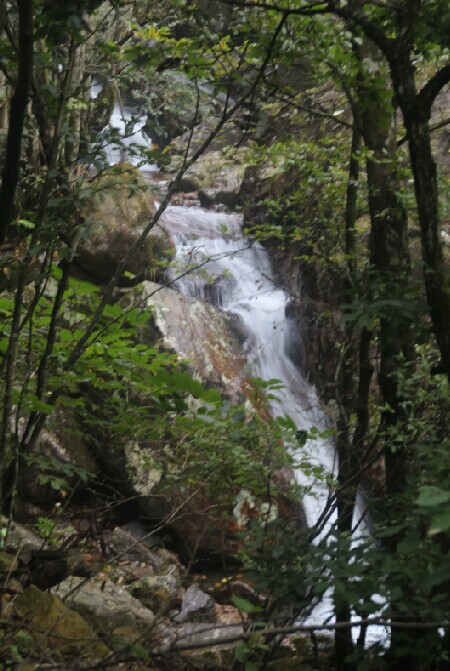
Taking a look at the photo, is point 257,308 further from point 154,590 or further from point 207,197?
point 207,197

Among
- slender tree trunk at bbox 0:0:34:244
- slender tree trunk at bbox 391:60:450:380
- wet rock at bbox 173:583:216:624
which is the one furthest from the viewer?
wet rock at bbox 173:583:216:624

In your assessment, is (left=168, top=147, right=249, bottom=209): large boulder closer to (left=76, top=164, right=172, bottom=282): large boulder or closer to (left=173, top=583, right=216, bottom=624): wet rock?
(left=76, top=164, right=172, bottom=282): large boulder

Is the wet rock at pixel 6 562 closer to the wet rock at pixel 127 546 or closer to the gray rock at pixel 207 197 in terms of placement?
the wet rock at pixel 127 546

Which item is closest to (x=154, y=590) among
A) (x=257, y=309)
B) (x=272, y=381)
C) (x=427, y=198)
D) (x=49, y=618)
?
(x=49, y=618)

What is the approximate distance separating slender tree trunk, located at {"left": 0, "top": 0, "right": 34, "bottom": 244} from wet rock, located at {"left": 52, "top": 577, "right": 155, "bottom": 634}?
3.43 meters

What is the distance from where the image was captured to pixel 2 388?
11.4ft

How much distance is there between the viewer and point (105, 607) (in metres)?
5.04

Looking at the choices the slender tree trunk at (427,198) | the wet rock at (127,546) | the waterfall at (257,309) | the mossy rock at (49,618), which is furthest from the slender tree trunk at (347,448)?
the waterfall at (257,309)

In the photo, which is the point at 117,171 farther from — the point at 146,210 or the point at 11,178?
the point at 146,210

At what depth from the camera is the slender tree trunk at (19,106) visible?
77.5 inches

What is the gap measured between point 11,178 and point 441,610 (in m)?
1.88

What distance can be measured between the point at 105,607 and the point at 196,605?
1.64 m

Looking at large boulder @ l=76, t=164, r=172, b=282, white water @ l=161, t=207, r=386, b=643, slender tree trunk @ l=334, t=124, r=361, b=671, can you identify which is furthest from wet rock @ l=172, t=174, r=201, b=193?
slender tree trunk @ l=334, t=124, r=361, b=671

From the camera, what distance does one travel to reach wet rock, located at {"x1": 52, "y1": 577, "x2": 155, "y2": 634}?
4805mm
